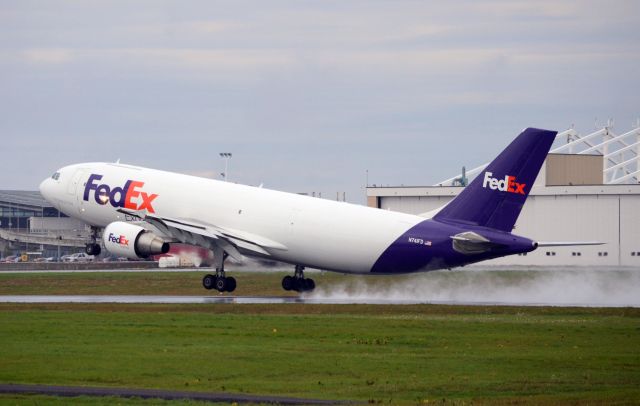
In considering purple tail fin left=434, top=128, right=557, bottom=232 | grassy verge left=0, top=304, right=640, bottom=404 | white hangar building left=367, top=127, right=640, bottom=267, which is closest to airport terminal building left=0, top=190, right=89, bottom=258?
white hangar building left=367, top=127, right=640, bottom=267

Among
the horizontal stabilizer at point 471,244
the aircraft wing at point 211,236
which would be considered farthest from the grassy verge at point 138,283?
the horizontal stabilizer at point 471,244


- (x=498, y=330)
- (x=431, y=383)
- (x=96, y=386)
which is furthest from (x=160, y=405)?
(x=498, y=330)

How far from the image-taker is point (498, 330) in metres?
41.5

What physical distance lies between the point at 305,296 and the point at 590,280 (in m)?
16.4

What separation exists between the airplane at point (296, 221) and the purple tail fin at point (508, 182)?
1.9 inches

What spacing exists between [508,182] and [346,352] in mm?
22144

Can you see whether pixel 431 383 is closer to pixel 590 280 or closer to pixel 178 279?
pixel 590 280

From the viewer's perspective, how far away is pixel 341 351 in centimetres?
3538

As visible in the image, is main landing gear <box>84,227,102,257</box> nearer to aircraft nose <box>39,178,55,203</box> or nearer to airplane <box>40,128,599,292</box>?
airplane <box>40,128,599,292</box>

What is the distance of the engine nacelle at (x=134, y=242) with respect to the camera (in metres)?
62.4

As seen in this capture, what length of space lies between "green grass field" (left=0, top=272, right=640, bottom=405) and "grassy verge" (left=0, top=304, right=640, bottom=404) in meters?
0.05

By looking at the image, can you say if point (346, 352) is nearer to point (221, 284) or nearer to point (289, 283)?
point (221, 284)

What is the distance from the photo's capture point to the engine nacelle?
205ft

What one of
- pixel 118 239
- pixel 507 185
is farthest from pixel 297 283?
pixel 507 185
